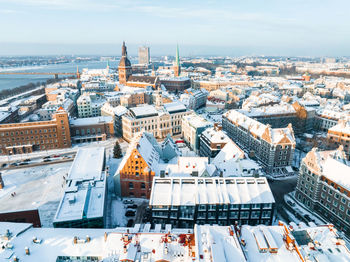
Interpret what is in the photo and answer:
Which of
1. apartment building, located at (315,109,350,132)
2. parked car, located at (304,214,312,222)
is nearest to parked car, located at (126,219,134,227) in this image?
parked car, located at (304,214,312,222)

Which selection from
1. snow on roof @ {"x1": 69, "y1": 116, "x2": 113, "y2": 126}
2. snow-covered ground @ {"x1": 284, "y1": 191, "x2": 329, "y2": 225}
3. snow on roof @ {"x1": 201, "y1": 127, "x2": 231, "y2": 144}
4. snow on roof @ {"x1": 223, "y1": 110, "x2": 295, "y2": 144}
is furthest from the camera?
snow on roof @ {"x1": 69, "y1": 116, "x2": 113, "y2": 126}

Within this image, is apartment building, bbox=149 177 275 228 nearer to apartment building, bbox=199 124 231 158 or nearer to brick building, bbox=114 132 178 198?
brick building, bbox=114 132 178 198

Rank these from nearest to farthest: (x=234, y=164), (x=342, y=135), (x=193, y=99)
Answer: (x=234, y=164) → (x=342, y=135) → (x=193, y=99)

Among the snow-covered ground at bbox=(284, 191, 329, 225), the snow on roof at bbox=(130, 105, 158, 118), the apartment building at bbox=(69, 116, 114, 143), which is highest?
the snow on roof at bbox=(130, 105, 158, 118)

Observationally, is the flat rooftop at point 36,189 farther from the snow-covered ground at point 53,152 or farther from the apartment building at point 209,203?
the apartment building at point 209,203

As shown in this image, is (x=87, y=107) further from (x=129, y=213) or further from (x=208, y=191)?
(x=208, y=191)

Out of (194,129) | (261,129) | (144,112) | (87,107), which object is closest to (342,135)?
(261,129)

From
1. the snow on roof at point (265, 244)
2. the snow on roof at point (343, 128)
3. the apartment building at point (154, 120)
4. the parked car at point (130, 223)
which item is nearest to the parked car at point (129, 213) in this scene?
the parked car at point (130, 223)
